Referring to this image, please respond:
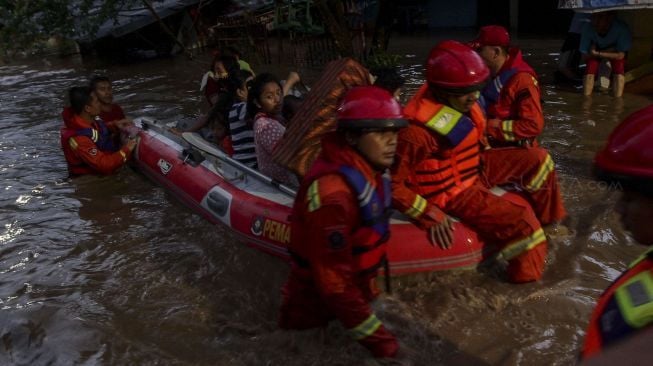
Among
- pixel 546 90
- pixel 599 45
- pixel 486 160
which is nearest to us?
pixel 486 160

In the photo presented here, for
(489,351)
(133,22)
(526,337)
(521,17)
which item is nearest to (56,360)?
(489,351)

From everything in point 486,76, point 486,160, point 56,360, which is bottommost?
point 56,360

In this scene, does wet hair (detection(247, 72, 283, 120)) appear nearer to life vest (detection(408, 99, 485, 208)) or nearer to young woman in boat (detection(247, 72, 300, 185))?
young woman in boat (detection(247, 72, 300, 185))

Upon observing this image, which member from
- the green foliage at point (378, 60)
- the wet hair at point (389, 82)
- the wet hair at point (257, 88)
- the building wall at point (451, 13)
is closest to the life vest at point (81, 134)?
the wet hair at point (257, 88)

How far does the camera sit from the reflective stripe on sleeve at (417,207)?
2941mm

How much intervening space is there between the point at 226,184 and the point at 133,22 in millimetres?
11241

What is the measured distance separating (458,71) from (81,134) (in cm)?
421

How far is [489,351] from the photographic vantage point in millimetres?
2855

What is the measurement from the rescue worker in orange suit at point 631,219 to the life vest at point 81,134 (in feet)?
17.6

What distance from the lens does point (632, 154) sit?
44.6 inches

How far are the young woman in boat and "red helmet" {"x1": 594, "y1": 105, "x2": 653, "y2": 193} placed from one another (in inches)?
116

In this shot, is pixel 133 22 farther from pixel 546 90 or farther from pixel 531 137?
pixel 531 137

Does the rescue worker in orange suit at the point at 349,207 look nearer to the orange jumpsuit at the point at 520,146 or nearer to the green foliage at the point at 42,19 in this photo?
the orange jumpsuit at the point at 520,146

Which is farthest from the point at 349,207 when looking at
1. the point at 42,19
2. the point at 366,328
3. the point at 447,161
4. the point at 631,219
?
the point at 42,19
